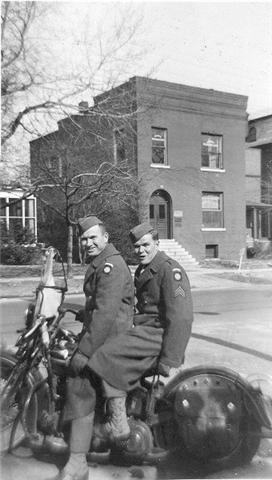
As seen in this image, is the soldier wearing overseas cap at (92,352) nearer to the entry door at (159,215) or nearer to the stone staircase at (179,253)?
the entry door at (159,215)

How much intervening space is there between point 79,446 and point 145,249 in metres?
1.34

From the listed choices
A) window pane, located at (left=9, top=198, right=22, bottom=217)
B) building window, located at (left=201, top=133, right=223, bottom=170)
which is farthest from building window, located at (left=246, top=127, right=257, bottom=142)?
building window, located at (left=201, top=133, right=223, bottom=170)

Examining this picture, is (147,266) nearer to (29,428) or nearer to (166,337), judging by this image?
(166,337)

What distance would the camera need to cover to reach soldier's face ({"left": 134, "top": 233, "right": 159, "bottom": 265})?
3.27 meters

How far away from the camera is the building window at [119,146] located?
33.3 feet

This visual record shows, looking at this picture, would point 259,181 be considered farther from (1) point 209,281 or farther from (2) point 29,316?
(2) point 29,316

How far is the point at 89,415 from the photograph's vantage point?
2.89m

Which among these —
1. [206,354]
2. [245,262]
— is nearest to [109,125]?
→ [245,262]

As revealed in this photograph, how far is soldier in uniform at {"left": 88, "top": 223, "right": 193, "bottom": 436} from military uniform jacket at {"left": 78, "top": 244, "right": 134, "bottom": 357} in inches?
2.9

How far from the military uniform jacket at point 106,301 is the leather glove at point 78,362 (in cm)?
3

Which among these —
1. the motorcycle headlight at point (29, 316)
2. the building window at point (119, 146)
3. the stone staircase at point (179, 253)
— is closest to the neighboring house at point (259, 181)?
the building window at point (119, 146)

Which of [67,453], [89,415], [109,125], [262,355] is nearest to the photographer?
[89,415]

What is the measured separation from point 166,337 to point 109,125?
33.2 ft

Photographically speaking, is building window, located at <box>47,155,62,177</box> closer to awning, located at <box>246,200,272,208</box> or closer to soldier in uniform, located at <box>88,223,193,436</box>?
soldier in uniform, located at <box>88,223,193,436</box>
